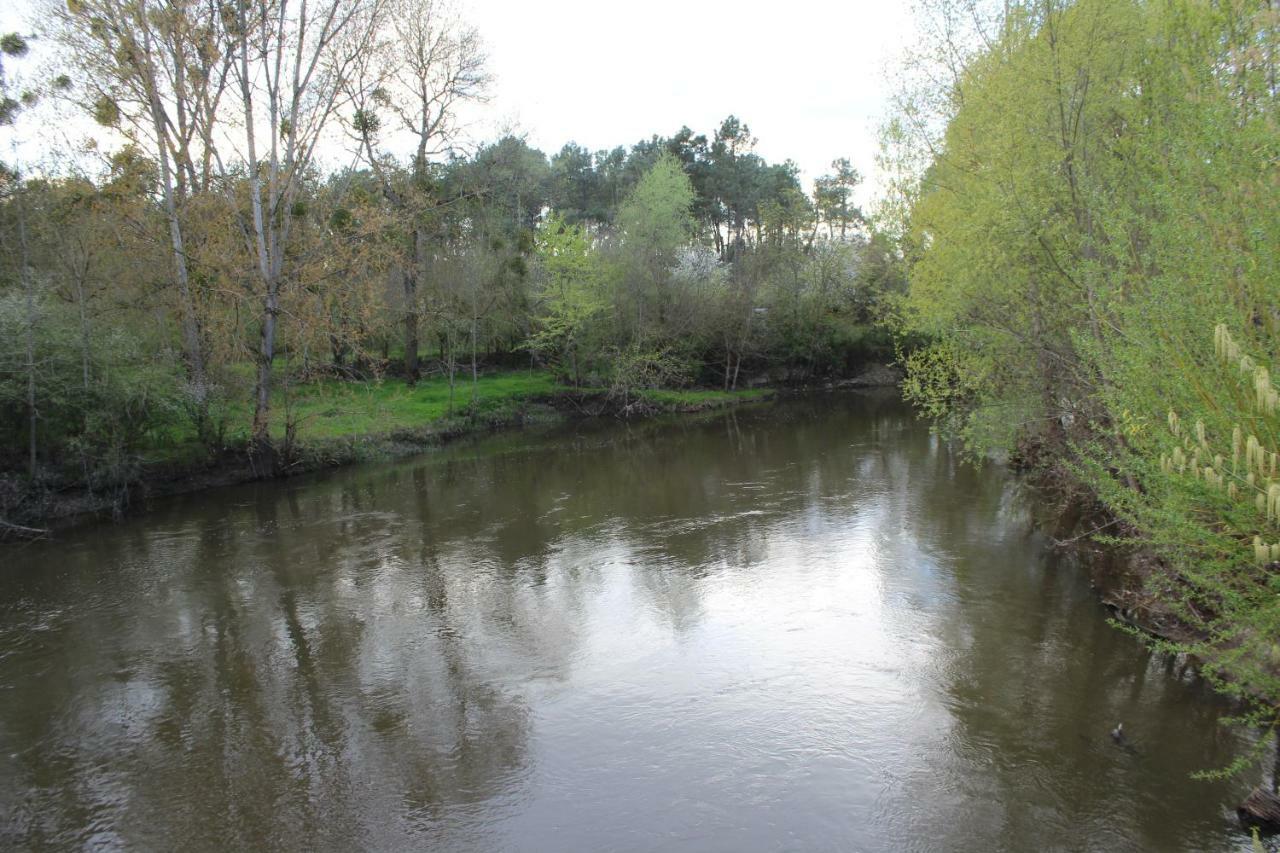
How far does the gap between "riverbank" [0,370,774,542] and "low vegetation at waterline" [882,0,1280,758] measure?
62.2 ft

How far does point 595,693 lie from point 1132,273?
8.14m

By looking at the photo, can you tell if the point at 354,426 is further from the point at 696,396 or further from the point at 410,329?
the point at 696,396

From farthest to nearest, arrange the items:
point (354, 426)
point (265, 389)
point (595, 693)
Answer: point (354, 426), point (265, 389), point (595, 693)

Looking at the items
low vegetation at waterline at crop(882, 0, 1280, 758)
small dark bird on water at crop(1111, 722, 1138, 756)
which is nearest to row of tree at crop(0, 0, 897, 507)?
low vegetation at waterline at crop(882, 0, 1280, 758)

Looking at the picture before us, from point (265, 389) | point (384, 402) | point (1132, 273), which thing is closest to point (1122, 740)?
point (1132, 273)

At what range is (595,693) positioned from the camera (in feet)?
33.3

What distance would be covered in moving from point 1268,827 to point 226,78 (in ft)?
94.2

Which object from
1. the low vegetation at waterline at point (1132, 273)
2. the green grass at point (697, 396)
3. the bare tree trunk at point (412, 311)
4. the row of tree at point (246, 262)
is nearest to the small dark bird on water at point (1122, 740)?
the low vegetation at waterline at point (1132, 273)

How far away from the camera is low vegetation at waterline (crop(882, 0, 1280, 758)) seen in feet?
19.5

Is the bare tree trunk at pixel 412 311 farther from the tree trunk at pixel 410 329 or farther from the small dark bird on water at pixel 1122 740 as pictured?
the small dark bird on water at pixel 1122 740

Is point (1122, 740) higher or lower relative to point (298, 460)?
lower

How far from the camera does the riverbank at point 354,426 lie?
67.4 feet

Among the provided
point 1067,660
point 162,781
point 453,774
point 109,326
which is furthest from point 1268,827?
point 109,326

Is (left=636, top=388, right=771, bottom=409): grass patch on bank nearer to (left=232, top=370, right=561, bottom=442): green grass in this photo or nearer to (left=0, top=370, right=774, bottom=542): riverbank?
(left=0, top=370, right=774, bottom=542): riverbank
